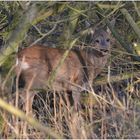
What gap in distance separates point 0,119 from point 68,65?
1.88m

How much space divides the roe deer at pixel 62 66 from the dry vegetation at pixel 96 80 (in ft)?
0.54

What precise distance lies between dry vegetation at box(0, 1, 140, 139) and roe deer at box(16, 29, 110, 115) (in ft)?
0.54

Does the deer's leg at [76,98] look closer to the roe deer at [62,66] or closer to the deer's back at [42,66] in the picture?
the roe deer at [62,66]

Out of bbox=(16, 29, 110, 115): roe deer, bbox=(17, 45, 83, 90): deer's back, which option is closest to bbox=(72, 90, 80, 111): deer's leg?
bbox=(16, 29, 110, 115): roe deer

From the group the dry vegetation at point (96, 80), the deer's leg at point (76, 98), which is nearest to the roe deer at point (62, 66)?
the deer's leg at point (76, 98)

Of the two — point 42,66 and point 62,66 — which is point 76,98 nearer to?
point 62,66

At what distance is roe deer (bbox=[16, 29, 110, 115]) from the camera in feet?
24.9

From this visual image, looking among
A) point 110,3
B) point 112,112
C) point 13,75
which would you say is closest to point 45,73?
point 13,75

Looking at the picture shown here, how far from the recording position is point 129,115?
17.9ft

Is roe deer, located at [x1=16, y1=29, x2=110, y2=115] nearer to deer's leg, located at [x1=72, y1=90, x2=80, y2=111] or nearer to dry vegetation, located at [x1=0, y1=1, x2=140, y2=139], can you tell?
deer's leg, located at [x1=72, y1=90, x2=80, y2=111]

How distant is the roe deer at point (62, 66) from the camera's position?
7.58m

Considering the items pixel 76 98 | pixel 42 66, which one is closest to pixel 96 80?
pixel 76 98

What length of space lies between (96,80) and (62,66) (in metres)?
0.60

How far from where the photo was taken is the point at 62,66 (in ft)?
25.7
